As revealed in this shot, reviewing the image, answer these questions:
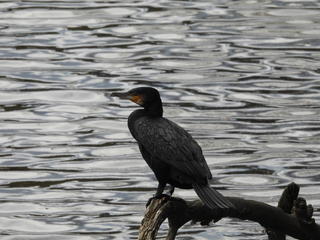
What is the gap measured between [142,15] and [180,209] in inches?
386

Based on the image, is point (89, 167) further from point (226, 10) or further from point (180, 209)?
point (226, 10)

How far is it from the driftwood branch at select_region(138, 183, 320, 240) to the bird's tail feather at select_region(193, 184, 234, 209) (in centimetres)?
5

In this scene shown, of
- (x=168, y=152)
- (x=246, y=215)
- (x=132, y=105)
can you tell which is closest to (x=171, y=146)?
(x=168, y=152)

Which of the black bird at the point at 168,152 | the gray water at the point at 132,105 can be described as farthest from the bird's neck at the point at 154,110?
the gray water at the point at 132,105

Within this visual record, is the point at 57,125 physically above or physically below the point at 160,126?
below

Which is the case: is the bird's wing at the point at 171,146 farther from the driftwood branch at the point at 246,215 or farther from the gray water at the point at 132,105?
the gray water at the point at 132,105

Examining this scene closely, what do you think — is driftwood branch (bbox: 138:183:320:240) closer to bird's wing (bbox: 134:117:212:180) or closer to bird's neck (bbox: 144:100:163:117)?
bird's wing (bbox: 134:117:212:180)

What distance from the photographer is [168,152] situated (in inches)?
226

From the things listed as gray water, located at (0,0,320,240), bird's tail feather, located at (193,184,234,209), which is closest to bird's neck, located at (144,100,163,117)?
bird's tail feather, located at (193,184,234,209)

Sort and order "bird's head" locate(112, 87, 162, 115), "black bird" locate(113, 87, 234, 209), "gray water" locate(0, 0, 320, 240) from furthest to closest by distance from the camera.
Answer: "gray water" locate(0, 0, 320, 240), "bird's head" locate(112, 87, 162, 115), "black bird" locate(113, 87, 234, 209)

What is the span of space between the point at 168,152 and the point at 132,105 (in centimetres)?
600

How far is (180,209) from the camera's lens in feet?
17.8

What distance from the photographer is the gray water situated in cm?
910

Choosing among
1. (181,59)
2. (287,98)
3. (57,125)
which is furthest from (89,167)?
(181,59)
